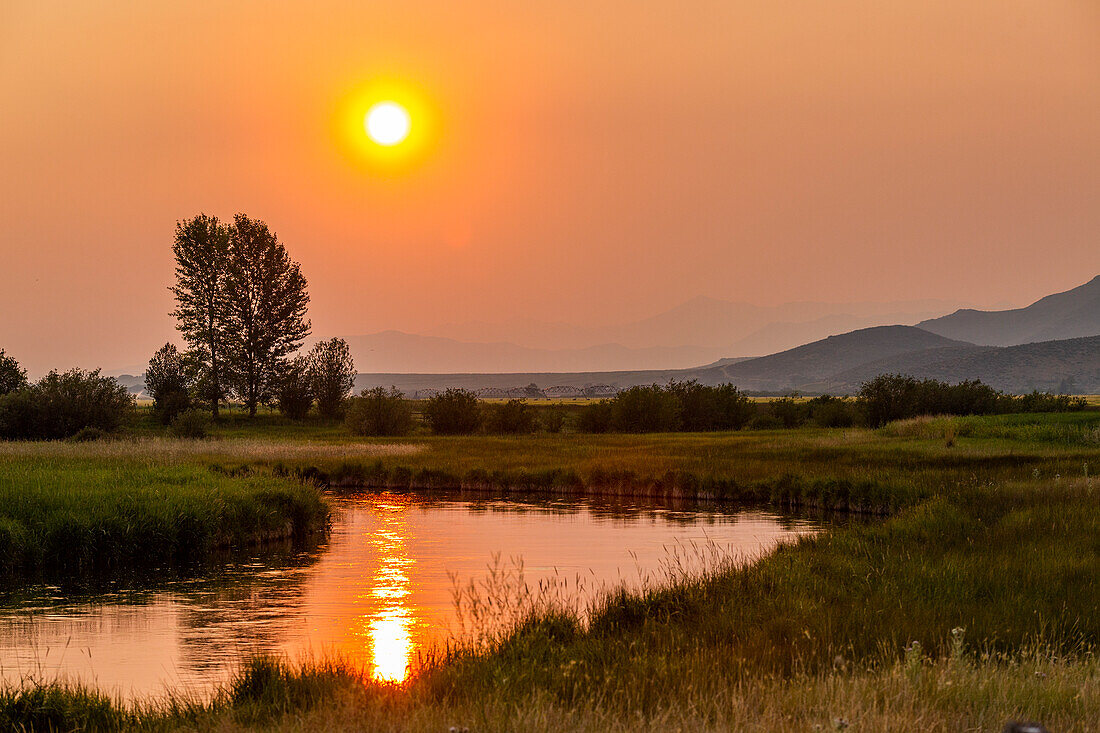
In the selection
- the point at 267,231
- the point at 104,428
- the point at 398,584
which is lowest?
the point at 398,584

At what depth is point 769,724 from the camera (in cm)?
827

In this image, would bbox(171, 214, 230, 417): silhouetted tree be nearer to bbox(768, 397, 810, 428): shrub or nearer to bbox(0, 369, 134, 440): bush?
bbox(0, 369, 134, 440): bush

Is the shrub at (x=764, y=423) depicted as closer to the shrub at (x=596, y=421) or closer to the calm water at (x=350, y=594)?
the shrub at (x=596, y=421)

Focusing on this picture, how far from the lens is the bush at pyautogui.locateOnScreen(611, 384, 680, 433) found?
84.9 metres

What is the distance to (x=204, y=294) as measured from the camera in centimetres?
8188

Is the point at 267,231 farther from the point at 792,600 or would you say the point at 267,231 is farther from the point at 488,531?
the point at 792,600

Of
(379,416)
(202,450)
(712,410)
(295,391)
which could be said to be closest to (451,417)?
(379,416)

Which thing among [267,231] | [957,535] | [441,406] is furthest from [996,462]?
[267,231]

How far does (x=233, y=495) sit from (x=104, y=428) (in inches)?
1404

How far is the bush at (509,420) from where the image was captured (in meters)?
82.9

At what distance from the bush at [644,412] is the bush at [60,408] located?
40.0m

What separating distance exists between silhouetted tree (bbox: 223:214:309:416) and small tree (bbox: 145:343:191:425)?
4146 mm

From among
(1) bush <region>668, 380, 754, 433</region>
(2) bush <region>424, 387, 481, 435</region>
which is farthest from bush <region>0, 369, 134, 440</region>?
(1) bush <region>668, 380, 754, 433</region>

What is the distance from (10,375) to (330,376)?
1035 inches
